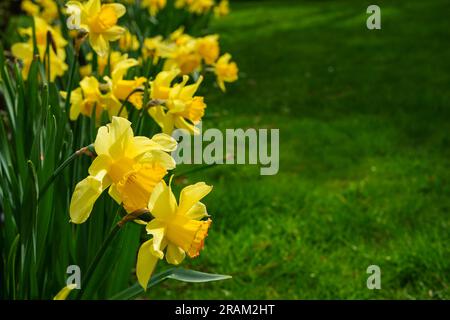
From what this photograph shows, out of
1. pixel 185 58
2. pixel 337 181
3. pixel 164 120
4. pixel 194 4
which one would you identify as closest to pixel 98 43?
pixel 164 120

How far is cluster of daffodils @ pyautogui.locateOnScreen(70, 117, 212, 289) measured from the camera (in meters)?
1.19

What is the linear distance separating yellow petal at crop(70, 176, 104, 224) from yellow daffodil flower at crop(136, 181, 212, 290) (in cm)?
12

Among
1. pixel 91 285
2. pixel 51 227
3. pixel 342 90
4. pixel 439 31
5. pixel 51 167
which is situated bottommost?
pixel 91 285

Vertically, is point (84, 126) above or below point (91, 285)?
above

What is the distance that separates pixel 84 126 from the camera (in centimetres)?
199

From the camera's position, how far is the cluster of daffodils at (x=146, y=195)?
46.9 inches

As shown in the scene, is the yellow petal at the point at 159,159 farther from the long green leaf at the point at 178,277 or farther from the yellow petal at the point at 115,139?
the long green leaf at the point at 178,277

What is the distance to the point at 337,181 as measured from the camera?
3.35 metres

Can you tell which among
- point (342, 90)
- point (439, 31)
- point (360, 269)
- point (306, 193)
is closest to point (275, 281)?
point (360, 269)

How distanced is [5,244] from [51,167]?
288 mm

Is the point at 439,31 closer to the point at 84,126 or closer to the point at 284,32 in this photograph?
the point at 284,32

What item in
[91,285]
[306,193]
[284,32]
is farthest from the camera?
[284,32]

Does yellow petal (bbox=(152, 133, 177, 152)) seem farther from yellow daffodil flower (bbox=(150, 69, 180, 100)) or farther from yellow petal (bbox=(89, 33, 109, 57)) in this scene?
yellow petal (bbox=(89, 33, 109, 57))

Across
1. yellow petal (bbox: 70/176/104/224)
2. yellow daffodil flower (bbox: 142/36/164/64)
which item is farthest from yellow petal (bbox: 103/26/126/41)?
yellow petal (bbox: 70/176/104/224)
